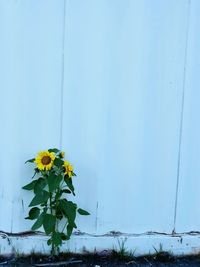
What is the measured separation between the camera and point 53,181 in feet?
9.68

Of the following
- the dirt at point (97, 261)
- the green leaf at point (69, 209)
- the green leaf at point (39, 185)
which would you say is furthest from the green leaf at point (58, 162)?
the dirt at point (97, 261)

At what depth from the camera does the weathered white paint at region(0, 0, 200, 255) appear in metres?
3.05

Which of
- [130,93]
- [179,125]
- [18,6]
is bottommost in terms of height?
[179,125]

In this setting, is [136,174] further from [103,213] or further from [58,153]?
[58,153]

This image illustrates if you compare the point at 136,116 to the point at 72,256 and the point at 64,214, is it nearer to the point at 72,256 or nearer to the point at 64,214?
the point at 64,214

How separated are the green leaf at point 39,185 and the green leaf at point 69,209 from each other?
159mm

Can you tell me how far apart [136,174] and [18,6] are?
138 centimetres

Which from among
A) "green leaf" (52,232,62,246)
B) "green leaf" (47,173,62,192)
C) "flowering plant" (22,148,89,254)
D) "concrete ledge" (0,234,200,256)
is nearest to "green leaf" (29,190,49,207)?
"flowering plant" (22,148,89,254)

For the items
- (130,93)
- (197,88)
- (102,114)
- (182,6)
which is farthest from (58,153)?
(182,6)

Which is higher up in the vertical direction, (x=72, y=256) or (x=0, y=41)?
(x=0, y=41)

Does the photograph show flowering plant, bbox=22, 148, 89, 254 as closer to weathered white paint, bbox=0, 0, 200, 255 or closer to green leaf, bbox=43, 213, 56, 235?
green leaf, bbox=43, 213, 56, 235

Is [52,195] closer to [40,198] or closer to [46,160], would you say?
[40,198]

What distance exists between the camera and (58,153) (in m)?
3.13

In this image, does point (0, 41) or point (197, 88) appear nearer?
point (0, 41)
